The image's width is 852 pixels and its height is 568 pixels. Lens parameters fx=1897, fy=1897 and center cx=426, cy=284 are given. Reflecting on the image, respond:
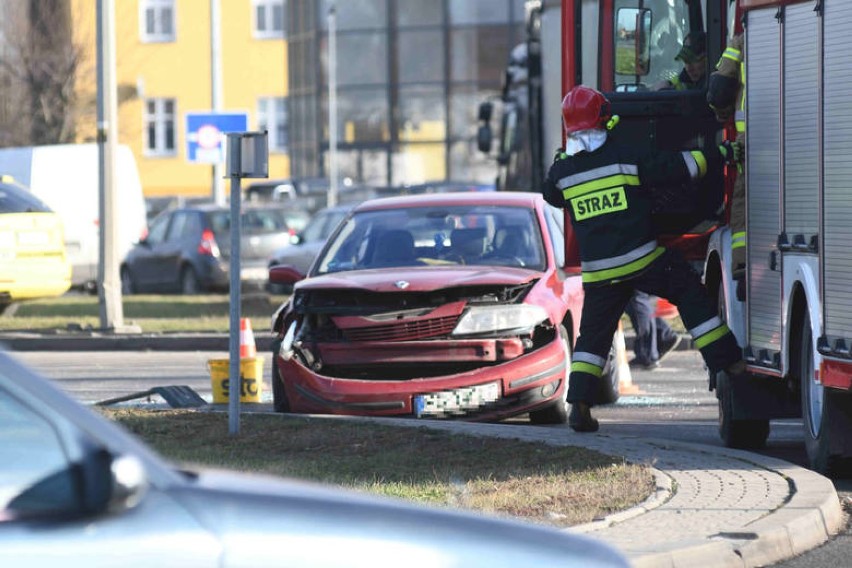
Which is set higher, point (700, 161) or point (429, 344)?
point (700, 161)

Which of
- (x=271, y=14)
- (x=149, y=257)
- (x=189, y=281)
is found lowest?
(x=189, y=281)

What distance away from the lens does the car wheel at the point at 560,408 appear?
1164cm

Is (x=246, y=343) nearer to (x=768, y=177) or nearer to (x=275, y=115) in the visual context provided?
(x=768, y=177)

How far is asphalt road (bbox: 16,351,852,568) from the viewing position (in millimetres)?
10500

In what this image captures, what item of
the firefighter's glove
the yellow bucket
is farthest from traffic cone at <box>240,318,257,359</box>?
the firefighter's glove

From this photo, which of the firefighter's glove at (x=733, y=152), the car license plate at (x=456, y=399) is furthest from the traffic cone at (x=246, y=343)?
the firefighter's glove at (x=733, y=152)

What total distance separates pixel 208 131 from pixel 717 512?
67.8 feet

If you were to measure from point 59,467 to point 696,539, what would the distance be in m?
3.96

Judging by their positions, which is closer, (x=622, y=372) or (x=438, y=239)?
(x=438, y=239)

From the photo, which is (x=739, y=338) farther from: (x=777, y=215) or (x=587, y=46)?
(x=587, y=46)

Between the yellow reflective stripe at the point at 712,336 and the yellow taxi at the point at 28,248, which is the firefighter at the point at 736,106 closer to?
the yellow reflective stripe at the point at 712,336

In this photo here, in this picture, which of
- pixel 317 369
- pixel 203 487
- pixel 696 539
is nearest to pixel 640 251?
pixel 317 369

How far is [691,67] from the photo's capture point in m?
12.0

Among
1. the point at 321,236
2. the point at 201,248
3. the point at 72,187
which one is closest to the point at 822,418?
the point at 321,236
